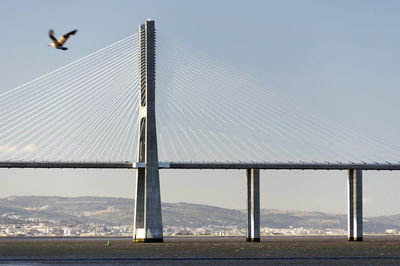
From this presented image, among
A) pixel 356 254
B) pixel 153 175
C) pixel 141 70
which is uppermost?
pixel 141 70

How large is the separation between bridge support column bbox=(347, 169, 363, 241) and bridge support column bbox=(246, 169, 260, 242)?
1090cm

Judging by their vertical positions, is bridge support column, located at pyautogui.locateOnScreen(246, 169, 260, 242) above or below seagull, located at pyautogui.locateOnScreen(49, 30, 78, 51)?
below

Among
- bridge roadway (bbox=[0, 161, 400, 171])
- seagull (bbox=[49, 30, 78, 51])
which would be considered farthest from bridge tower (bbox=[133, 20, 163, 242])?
A: seagull (bbox=[49, 30, 78, 51])

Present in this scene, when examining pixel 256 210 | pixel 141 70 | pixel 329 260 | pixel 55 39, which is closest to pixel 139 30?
pixel 141 70

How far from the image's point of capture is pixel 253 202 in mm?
115312

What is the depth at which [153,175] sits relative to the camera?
102438mm

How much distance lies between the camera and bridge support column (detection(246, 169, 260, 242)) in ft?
371

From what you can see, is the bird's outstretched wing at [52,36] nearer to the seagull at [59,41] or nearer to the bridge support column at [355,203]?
the seagull at [59,41]

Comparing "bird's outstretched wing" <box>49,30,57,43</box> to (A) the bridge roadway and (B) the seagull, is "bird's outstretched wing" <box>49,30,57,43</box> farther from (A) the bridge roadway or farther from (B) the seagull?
(A) the bridge roadway

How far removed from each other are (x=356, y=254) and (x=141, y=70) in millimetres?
31847

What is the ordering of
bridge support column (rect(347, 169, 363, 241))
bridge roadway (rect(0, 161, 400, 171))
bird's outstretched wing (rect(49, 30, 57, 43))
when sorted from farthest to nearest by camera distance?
1. bridge support column (rect(347, 169, 363, 241))
2. bridge roadway (rect(0, 161, 400, 171))
3. bird's outstretched wing (rect(49, 30, 57, 43))

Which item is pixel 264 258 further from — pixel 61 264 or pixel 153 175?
pixel 153 175

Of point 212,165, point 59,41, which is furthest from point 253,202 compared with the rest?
point 59,41

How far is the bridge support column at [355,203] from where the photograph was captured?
383ft
